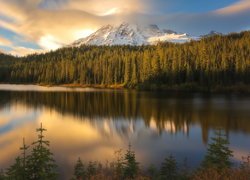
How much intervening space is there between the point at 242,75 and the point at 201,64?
16103 millimetres

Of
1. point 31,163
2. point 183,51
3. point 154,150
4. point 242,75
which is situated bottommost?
point 154,150

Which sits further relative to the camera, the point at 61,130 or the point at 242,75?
the point at 242,75

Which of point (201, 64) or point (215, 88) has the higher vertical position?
point (201, 64)

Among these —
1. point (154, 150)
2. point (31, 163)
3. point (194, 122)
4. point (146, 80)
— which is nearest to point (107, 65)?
point (146, 80)

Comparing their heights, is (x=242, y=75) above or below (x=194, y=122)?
above

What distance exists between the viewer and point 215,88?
107750 millimetres

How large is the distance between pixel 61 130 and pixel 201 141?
51.5ft

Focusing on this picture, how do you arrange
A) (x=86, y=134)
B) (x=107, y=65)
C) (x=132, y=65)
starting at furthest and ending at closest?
(x=107, y=65) → (x=132, y=65) → (x=86, y=134)

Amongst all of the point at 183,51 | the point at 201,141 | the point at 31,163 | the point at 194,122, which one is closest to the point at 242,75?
the point at 183,51

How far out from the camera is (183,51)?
448 feet

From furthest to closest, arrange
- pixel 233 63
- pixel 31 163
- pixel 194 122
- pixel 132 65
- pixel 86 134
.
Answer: pixel 132 65 < pixel 233 63 < pixel 194 122 < pixel 86 134 < pixel 31 163

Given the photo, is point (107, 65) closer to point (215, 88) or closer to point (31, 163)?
point (215, 88)

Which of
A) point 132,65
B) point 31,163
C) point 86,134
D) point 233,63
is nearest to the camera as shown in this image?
point 31,163

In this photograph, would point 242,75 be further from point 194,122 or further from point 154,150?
point 154,150
